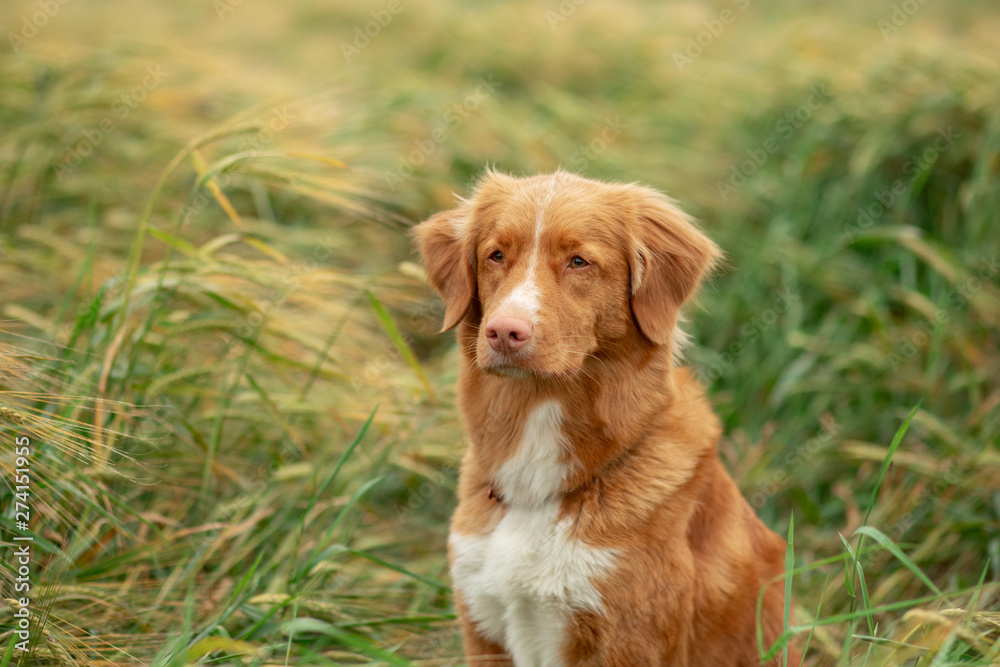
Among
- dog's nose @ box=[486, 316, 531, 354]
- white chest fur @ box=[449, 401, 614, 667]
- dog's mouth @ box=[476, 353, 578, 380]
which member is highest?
dog's nose @ box=[486, 316, 531, 354]

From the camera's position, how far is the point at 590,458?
2982 millimetres

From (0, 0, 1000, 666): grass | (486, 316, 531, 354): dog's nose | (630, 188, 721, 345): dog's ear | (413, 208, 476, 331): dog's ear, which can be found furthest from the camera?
(0, 0, 1000, 666): grass

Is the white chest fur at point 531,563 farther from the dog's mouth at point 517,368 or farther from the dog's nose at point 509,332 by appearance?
the dog's nose at point 509,332

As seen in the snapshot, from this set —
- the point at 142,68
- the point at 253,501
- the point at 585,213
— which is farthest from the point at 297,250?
the point at 585,213

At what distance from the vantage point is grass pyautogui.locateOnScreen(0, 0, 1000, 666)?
3.37 m

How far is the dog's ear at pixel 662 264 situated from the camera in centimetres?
304

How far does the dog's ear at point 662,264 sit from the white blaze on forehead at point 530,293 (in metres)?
0.36

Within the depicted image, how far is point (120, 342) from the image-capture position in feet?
12.1

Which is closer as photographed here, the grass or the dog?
the dog

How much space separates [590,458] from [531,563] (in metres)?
0.42

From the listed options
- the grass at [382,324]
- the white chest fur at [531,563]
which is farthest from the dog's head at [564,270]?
the grass at [382,324]

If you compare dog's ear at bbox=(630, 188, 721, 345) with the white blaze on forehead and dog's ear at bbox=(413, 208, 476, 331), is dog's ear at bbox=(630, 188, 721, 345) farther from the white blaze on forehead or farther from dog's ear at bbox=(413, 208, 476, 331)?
dog's ear at bbox=(413, 208, 476, 331)

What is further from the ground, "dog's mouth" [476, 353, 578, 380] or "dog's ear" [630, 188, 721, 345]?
"dog's ear" [630, 188, 721, 345]

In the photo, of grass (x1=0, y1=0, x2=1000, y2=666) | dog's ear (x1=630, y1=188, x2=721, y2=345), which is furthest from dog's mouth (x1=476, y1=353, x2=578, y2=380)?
grass (x1=0, y1=0, x2=1000, y2=666)
